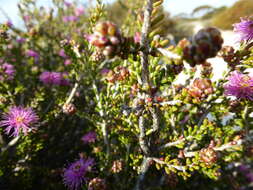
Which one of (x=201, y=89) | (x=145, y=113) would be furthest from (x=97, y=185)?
(x=201, y=89)

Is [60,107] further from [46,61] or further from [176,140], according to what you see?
Answer: [46,61]

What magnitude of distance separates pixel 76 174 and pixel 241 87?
1367 mm

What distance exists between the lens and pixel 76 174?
1.86 m

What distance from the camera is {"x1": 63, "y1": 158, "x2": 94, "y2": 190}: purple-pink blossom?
1823 mm

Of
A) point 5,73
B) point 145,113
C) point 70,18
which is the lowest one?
point 145,113

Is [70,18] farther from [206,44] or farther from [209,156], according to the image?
[206,44]

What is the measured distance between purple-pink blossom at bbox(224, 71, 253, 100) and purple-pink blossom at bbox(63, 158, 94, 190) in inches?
46.9

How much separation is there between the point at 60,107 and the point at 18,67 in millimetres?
1712

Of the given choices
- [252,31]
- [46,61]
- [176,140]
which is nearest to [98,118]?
[176,140]

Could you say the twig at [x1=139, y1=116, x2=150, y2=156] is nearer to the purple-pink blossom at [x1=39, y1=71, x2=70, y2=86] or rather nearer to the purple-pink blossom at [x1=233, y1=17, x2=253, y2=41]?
the purple-pink blossom at [x1=233, y1=17, x2=253, y2=41]

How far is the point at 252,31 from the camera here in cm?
117

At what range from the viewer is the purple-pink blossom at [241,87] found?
132 centimetres

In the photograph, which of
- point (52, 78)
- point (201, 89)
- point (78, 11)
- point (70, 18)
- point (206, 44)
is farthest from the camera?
point (78, 11)

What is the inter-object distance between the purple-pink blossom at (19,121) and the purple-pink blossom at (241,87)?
4.64 ft
